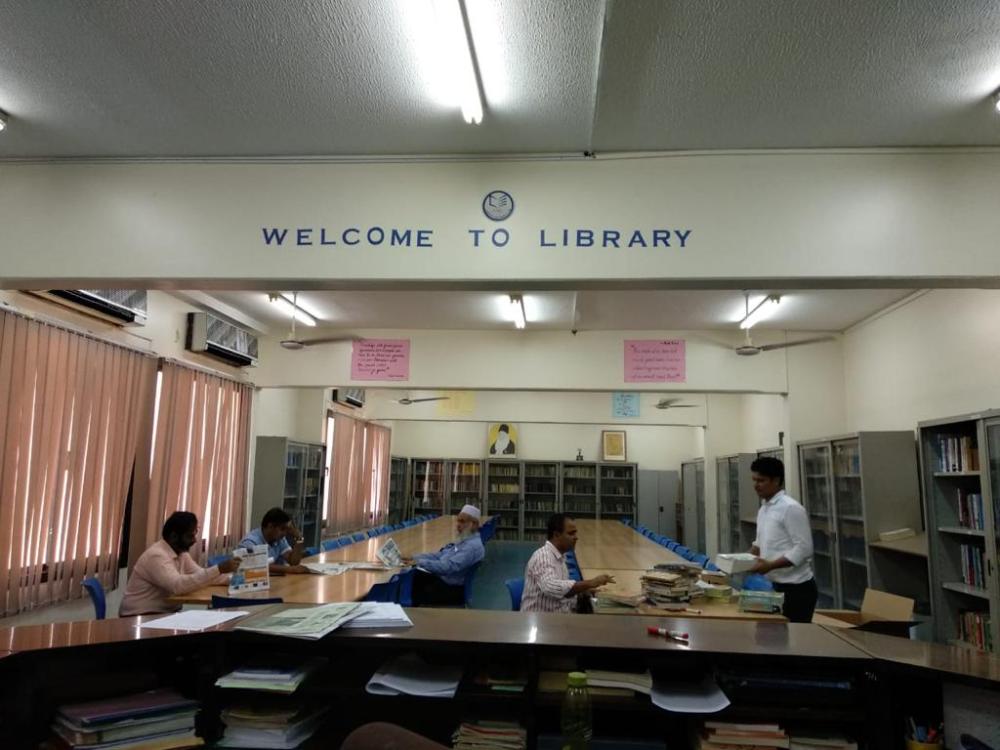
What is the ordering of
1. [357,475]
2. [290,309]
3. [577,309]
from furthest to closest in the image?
A: [357,475] < [290,309] < [577,309]

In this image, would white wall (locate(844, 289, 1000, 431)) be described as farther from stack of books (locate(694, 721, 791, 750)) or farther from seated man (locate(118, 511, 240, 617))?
seated man (locate(118, 511, 240, 617))

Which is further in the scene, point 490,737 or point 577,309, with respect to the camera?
point 577,309

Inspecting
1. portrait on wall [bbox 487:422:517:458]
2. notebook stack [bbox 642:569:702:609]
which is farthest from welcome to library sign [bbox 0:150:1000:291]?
portrait on wall [bbox 487:422:517:458]

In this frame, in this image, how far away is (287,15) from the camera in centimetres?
262

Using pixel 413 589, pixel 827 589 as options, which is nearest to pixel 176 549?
pixel 413 589

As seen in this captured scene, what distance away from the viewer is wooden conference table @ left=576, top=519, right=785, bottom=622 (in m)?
3.81

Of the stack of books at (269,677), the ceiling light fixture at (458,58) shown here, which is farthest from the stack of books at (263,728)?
the ceiling light fixture at (458,58)

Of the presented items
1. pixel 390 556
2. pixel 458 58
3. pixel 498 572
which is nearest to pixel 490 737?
pixel 458 58

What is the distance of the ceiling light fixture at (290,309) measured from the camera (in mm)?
7041

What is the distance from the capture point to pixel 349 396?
12.5 meters

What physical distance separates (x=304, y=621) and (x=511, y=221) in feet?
7.45

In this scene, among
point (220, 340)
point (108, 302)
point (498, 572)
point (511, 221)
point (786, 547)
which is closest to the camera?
point (511, 221)

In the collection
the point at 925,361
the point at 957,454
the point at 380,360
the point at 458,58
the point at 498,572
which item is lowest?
the point at 498,572

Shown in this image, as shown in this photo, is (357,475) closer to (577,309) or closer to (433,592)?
(577,309)
